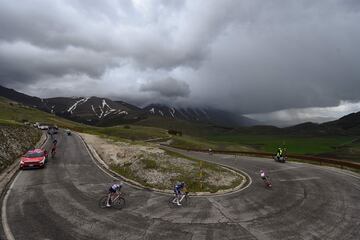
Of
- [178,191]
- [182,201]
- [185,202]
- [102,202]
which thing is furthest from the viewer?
[182,201]

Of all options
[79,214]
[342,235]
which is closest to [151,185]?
[79,214]

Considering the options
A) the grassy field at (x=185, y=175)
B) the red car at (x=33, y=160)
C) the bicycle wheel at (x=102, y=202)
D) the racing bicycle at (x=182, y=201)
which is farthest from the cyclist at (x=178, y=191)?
the red car at (x=33, y=160)

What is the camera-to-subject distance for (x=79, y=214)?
16469 mm

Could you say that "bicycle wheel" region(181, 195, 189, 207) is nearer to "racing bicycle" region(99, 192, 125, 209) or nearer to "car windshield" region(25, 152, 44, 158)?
"racing bicycle" region(99, 192, 125, 209)

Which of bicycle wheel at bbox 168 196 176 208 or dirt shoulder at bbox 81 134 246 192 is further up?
dirt shoulder at bbox 81 134 246 192

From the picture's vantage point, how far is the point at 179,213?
17.7m

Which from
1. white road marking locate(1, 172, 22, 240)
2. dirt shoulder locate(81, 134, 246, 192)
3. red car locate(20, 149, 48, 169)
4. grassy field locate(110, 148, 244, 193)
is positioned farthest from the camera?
red car locate(20, 149, 48, 169)

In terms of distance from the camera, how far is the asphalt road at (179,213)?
14.4 metres

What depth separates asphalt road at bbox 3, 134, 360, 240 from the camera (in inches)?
567

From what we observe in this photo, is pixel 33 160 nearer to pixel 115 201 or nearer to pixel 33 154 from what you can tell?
pixel 33 154

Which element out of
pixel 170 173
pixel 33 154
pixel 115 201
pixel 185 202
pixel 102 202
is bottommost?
pixel 102 202

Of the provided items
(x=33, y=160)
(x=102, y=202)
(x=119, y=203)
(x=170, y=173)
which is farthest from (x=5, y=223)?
(x=33, y=160)

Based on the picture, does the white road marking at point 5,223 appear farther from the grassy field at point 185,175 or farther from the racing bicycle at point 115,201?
the grassy field at point 185,175

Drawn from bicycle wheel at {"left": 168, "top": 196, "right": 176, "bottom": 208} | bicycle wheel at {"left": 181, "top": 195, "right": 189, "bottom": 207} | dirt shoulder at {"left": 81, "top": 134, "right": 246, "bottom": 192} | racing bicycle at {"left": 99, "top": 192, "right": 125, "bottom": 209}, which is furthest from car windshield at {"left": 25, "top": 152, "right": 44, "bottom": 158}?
bicycle wheel at {"left": 181, "top": 195, "right": 189, "bottom": 207}
